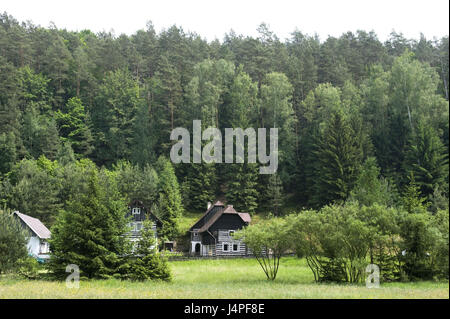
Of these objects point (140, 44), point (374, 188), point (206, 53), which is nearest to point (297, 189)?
point (374, 188)

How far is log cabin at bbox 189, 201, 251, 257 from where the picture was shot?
60.6 metres

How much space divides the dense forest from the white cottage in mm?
3962

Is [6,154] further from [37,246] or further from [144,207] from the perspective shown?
[144,207]

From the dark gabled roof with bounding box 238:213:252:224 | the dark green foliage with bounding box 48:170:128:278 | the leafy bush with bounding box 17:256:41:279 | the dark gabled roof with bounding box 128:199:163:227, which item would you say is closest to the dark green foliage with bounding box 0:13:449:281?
the dark gabled roof with bounding box 128:199:163:227

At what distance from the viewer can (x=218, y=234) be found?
200ft

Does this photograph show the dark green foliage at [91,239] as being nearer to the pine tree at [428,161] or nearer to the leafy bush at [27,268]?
the leafy bush at [27,268]

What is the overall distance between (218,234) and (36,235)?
23.1m

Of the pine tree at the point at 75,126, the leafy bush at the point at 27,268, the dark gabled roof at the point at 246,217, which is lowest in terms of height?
the leafy bush at the point at 27,268

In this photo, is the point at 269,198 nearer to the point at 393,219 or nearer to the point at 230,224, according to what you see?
the point at 230,224

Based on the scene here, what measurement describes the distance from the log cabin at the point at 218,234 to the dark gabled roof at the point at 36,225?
18.9m

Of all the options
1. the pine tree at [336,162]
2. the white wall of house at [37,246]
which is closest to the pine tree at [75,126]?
the white wall of house at [37,246]

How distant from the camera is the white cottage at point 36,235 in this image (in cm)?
5372

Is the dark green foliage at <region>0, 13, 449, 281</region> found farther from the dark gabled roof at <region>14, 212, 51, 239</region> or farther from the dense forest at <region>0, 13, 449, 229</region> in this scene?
the dark gabled roof at <region>14, 212, 51, 239</region>
